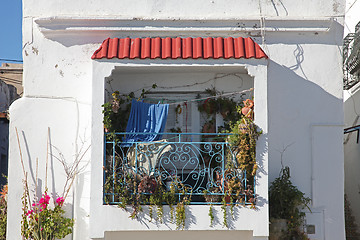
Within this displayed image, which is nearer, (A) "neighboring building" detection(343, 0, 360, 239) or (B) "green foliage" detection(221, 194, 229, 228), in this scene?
(B) "green foliage" detection(221, 194, 229, 228)

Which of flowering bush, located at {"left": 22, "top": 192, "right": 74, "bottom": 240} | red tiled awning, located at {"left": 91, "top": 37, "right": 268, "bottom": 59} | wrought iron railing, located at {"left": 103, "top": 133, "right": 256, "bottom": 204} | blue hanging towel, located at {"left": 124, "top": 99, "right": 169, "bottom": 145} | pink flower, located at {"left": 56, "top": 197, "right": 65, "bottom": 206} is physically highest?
red tiled awning, located at {"left": 91, "top": 37, "right": 268, "bottom": 59}

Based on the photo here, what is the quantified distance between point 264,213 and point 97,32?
4746 mm

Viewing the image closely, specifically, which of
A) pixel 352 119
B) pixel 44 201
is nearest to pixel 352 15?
pixel 352 119

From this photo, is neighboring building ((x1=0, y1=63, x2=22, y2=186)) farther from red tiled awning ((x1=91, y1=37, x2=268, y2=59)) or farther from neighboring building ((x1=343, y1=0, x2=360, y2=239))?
neighboring building ((x1=343, y1=0, x2=360, y2=239))

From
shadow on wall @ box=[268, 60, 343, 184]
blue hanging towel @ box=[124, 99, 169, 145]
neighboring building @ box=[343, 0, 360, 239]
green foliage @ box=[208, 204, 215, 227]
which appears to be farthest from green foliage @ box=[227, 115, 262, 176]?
neighboring building @ box=[343, 0, 360, 239]

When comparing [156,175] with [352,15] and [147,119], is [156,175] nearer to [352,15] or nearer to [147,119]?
[147,119]

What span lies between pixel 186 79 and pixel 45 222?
3.91 metres

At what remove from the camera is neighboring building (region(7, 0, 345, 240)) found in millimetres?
9227

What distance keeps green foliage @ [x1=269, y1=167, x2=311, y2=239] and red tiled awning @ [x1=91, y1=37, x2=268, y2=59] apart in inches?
97.7

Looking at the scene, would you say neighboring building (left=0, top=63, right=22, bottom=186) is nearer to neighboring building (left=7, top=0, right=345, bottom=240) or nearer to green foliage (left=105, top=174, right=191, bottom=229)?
neighboring building (left=7, top=0, right=345, bottom=240)

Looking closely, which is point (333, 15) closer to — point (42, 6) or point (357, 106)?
point (357, 106)

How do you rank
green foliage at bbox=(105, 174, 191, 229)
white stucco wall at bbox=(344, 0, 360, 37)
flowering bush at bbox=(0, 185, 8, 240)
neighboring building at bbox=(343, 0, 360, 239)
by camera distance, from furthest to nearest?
white stucco wall at bbox=(344, 0, 360, 37)
neighboring building at bbox=(343, 0, 360, 239)
flowering bush at bbox=(0, 185, 8, 240)
green foliage at bbox=(105, 174, 191, 229)

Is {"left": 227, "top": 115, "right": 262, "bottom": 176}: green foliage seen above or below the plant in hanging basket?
below

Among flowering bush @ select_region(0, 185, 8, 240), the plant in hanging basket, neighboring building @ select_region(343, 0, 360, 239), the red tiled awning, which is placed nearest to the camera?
the red tiled awning
